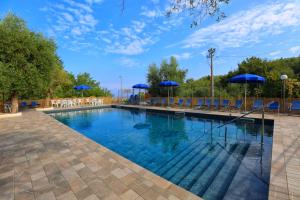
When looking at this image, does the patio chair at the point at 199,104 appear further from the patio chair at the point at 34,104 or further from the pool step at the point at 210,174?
the patio chair at the point at 34,104

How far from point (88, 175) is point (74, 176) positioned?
0.23 metres

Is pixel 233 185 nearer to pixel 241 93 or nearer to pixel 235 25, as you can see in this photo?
pixel 235 25

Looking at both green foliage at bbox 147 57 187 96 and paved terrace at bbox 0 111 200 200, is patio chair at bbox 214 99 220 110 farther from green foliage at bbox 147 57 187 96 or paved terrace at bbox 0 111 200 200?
paved terrace at bbox 0 111 200 200

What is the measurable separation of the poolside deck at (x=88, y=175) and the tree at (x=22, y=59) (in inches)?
256

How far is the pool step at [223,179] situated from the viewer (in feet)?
9.71

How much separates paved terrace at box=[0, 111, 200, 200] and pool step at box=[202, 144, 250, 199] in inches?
31.9

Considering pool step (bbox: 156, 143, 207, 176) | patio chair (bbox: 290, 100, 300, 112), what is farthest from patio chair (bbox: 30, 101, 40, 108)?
patio chair (bbox: 290, 100, 300, 112)

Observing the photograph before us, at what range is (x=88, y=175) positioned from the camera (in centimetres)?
291

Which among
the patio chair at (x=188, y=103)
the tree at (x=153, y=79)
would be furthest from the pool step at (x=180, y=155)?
the tree at (x=153, y=79)

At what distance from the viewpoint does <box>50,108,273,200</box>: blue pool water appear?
3.17m

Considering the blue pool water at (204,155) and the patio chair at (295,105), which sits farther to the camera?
the patio chair at (295,105)

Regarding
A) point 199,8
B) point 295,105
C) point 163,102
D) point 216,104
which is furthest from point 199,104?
point 199,8

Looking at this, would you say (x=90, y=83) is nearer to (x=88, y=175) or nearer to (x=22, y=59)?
(x=22, y=59)

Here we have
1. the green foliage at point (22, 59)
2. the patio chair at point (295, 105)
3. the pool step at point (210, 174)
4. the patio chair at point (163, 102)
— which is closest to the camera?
the pool step at point (210, 174)
